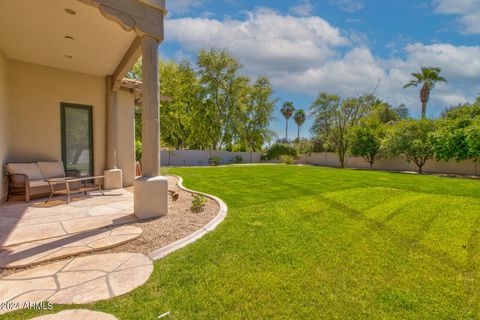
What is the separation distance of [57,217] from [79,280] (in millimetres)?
2705

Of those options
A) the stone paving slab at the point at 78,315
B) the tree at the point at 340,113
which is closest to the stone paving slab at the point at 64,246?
the stone paving slab at the point at 78,315

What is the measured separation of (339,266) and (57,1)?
19.2 feet

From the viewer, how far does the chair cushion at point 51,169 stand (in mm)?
6539

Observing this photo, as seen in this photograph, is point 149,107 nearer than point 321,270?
No

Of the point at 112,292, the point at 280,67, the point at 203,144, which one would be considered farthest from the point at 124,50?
the point at 280,67

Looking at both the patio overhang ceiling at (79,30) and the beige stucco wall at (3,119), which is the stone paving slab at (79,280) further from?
the beige stucco wall at (3,119)

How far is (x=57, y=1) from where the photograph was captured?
4070mm

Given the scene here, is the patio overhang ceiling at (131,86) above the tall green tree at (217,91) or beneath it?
beneath

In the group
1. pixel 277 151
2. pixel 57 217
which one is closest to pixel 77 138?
pixel 57 217

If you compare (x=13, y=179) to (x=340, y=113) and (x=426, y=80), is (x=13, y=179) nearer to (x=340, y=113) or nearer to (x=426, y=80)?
(x=340, y=113)

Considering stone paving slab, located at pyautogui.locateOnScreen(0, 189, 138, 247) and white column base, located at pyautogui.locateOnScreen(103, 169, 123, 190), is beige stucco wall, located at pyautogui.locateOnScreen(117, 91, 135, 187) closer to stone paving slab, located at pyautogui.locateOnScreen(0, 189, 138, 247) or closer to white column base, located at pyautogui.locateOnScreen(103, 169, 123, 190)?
white column base, located at pyautogui.locateOnScreen(103, 169, 123, 190)

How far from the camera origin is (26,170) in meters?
6.04

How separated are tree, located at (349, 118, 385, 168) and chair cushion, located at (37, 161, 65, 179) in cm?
2335

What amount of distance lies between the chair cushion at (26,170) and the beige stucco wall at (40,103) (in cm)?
62
